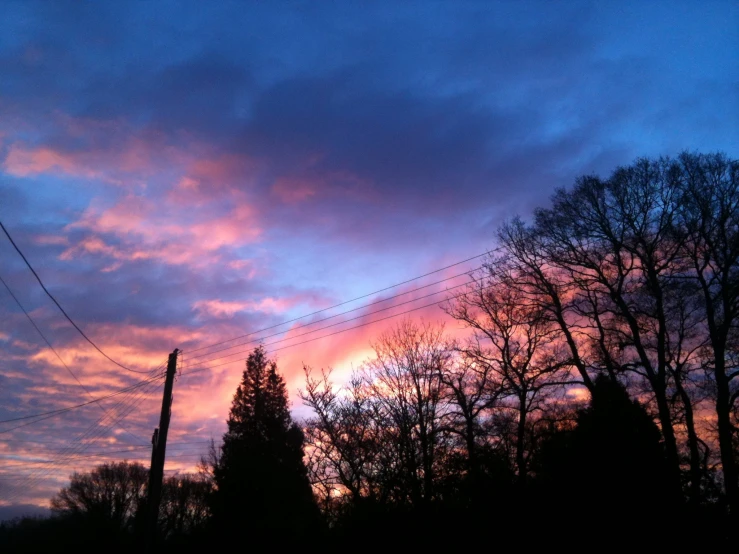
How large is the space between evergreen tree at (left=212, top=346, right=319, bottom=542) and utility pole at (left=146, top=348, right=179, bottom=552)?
6.90m

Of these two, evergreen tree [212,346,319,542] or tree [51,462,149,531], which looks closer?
evergreen tree [212,346,319,542]

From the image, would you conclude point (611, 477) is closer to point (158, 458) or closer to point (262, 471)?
point (158, 458)

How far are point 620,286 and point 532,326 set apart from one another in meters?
4.21

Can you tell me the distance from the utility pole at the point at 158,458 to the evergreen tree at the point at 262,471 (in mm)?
6905

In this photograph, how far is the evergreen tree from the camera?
28.2m

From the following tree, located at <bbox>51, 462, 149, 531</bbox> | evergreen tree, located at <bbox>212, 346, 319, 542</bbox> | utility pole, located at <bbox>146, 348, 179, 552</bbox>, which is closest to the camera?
utility pole, located at <bbox>146, 348, 179, 552</bbox>

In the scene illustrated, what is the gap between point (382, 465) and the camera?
803 inches

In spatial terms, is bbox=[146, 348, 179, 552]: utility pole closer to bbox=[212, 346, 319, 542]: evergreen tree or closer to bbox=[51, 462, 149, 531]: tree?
bbox=[212, 346, 319, 542]: evergreen tree

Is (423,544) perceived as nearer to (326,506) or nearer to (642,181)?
(326,506)

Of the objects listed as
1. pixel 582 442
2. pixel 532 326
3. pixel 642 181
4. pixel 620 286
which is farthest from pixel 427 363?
pixel 642 181

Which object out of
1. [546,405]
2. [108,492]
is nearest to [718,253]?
[546,405]

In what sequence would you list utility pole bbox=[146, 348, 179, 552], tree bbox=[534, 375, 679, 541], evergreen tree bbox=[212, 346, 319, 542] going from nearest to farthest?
tree bbox=[534, 375, 679, 541] < utility pole bbox=[146, 348, 179, 552] < evergreen tree bbox=[212, 346, 319, 542]

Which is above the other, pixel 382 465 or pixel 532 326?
pixel 532 326

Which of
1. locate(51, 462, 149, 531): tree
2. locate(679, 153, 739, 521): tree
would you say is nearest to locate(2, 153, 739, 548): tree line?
locate(679, 153, 739, 521): tree
